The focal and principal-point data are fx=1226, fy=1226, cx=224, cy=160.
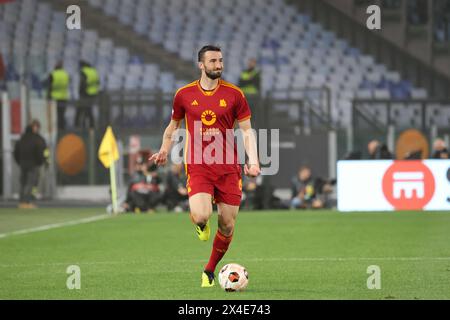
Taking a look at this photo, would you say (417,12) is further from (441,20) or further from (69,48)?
(69,48)

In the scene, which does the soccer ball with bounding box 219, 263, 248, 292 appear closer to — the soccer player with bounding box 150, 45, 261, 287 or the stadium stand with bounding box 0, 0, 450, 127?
the soccer player with bounding box 150, 45, 261, 287

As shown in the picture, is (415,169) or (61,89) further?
(61,89)

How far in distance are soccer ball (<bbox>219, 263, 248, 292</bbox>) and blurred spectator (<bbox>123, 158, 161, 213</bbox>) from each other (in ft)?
50.3

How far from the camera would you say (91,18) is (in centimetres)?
3684

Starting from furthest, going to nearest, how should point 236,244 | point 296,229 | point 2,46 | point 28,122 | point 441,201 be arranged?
1. point 2,46
2. point 28,122
3. point 441,201
4. point 296,229
5. point 236,244

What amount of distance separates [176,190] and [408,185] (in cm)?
536

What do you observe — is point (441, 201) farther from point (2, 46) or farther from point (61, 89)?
point (2, 46)

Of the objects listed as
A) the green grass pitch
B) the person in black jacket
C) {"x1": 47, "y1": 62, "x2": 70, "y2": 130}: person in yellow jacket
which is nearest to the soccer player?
the green grass pitch

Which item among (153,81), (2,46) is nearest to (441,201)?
(153,81)

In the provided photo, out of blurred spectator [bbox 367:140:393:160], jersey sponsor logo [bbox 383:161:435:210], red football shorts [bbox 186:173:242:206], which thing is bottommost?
jersey sponsor logo [bbox 383:161:435:210]

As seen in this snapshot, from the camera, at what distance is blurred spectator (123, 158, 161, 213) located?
88.1ft

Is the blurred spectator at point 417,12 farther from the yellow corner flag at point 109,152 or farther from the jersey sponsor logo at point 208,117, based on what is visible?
the jersey sponsor logo at point 208,117

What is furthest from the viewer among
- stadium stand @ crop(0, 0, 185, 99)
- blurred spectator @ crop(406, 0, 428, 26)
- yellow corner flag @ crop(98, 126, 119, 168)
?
blurred spectator @ crop(406, 0, 428, 26)

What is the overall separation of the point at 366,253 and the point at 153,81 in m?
20.1
